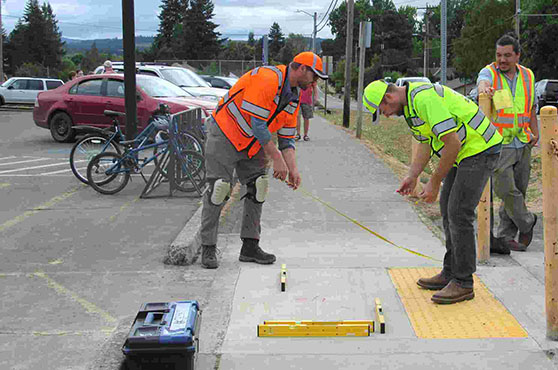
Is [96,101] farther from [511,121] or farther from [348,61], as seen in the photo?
[348,61]

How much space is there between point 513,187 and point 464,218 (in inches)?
61.8

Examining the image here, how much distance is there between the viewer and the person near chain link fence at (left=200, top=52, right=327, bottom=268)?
18.8ft

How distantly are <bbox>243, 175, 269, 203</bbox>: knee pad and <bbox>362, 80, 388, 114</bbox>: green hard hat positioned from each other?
1622 mm

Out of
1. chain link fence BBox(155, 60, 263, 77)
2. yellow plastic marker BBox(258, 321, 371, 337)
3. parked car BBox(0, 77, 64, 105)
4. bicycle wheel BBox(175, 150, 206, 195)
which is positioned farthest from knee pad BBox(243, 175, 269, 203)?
chain link fence BBox(155, 60, 263, 77)

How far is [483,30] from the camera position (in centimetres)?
6894

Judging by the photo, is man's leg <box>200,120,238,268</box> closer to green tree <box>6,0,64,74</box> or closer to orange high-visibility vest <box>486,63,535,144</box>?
orange high-visibility vest <box>486,63,535,144</box>

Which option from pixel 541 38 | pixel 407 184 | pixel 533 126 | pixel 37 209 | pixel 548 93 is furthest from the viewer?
pixel 541 38

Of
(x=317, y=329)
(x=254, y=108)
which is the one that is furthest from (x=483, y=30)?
(x=317, y=329)

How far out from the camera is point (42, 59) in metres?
85.6

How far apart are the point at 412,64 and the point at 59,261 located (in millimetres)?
105770

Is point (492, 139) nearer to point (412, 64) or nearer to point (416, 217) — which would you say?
point (416, 217)

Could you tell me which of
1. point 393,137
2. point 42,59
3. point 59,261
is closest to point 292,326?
point 59,261

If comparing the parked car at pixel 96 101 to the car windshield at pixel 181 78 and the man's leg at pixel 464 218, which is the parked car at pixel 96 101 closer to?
the car windshield at pixel 181 78

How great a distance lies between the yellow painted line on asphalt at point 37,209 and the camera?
814 centimetres
